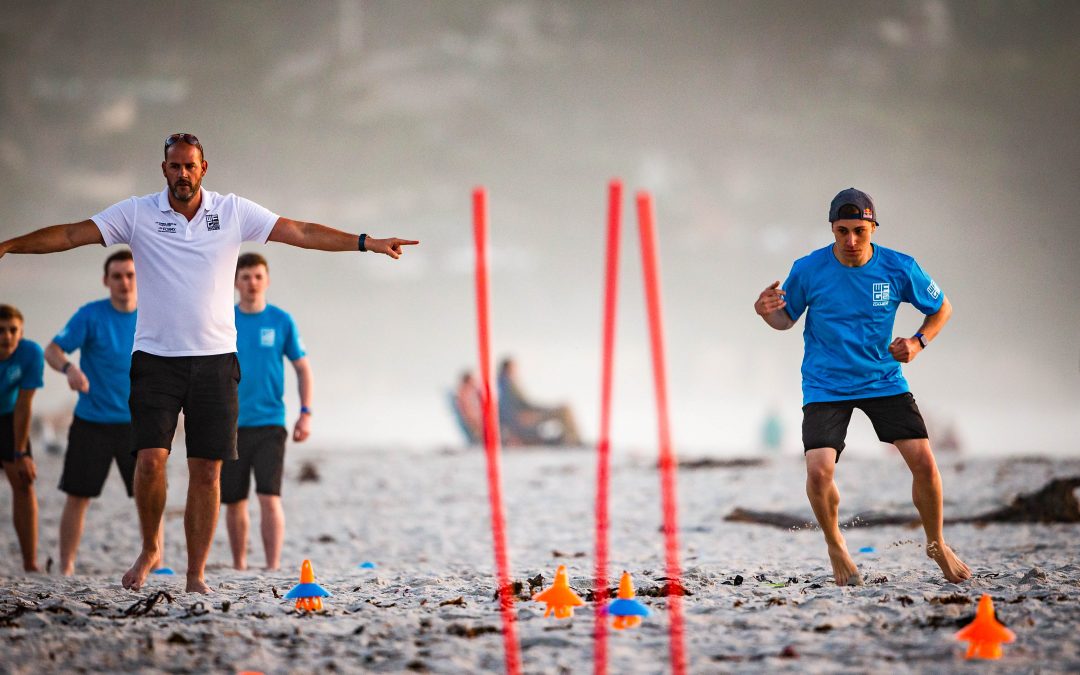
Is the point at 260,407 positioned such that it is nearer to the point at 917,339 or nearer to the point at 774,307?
the point at 774,307

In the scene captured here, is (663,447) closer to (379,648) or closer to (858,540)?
(379,648)

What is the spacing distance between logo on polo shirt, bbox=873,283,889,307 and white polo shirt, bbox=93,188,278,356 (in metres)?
2.58

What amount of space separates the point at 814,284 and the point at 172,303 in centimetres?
253

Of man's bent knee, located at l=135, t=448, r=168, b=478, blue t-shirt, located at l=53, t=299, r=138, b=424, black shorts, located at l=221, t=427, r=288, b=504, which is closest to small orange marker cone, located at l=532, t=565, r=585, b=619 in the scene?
man's bent knee, located at l=135, t=448, r=168, b=478

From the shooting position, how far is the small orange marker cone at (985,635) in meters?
2.88

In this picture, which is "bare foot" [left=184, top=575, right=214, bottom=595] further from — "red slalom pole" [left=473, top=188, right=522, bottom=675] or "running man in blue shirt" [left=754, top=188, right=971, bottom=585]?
"running man in blue shirt" [left=754, top=188, right=971, bottom=585]

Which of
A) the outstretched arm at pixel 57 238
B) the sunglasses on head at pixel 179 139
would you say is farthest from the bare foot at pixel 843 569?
the outstretched arm at pixel 57 238

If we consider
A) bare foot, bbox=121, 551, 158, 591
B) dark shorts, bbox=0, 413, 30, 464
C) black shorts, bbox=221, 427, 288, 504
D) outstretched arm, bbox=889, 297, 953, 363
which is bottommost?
bare foot, bbox=121, 551, 158, 591

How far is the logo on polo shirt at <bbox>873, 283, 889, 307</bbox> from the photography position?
158 inches

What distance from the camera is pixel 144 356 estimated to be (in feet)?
12.6

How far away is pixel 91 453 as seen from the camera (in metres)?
5.53

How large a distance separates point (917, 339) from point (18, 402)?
467 cm

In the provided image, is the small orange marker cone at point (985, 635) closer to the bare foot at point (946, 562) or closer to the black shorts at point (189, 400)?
the bare foot at point (946, 562)

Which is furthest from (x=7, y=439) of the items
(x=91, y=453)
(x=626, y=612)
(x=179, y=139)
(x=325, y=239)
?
(x=626, y=612)
